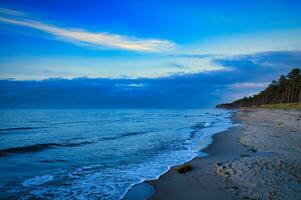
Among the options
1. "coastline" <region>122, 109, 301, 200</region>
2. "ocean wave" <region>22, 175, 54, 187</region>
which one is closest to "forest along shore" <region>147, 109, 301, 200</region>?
"coastline" <region>122, 109, 301, 200</region>

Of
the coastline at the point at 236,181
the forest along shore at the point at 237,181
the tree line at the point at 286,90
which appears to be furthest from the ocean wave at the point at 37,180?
the tree line at the point at 286,90

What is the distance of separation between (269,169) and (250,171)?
2.64ft

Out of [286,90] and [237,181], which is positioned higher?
[286,90]

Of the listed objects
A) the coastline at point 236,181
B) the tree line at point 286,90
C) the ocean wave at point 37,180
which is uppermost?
the tree line at point 286,90

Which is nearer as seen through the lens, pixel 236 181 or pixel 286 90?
pixel 236 181

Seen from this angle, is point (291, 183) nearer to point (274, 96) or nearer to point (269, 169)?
point (269, 169)

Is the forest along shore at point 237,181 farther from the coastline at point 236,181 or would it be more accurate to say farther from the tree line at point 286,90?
the tree line at point 286,90

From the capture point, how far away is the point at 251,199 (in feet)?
30.3

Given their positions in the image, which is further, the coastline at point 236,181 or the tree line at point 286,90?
the tree line at point 286,90

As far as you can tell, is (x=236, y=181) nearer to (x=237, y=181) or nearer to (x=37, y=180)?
(x=237, y=181)

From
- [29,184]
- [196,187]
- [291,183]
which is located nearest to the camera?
[291,183]

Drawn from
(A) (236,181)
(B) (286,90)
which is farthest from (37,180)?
(B) (286,90)

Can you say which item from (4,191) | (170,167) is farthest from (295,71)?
(4,191)

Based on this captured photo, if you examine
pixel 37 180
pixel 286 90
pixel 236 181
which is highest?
pixel 286 90
